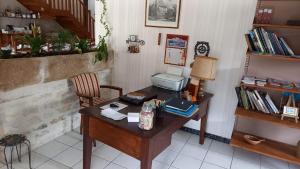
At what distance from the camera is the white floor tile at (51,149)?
236cm

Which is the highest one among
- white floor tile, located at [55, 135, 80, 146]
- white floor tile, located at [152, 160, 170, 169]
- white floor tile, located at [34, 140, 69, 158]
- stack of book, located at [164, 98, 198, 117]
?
stack of book, located at [164, 98, 198, 117]

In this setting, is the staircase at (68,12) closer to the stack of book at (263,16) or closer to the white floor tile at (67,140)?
the white floor tile at (67,140)

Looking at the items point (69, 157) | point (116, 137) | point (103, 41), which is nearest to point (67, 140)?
point (69, 157)

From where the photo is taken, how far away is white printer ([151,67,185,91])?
2.48 meters

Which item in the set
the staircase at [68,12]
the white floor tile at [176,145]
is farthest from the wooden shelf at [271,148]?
the staircase at [68,12]

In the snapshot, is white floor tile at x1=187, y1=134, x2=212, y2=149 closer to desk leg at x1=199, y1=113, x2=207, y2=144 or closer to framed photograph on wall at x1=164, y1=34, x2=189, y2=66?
desk leg at x1=199, y1=113, x2=207, y2=144

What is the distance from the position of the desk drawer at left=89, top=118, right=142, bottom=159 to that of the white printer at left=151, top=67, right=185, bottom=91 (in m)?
1.05

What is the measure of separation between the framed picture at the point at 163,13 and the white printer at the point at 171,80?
59 cm

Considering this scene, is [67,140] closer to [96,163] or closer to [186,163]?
[96,163]

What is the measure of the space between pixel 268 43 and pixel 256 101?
0.62m

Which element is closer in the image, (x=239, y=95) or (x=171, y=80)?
(x=239, y=95)

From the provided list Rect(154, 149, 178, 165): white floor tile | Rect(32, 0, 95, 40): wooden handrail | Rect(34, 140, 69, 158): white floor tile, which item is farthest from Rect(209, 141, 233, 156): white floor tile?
Rect(32, 0, 95, 40): wooden handrail

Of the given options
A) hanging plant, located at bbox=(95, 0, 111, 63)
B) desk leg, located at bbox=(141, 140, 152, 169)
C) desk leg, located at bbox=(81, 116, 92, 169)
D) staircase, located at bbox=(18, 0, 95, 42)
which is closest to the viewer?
desk leg, located at bbox=(141, 140, 152, 169)

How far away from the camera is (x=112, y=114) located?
1.73 m
